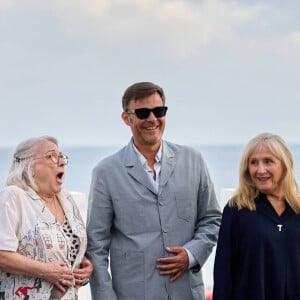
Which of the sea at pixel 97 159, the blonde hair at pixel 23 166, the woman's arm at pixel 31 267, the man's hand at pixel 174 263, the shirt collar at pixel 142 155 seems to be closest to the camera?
the woman's arm at pixel 31 267

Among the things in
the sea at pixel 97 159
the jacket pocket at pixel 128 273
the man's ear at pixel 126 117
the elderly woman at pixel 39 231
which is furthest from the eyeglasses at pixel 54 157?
the sea at pixel 97 159

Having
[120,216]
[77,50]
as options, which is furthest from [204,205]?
[77,50]

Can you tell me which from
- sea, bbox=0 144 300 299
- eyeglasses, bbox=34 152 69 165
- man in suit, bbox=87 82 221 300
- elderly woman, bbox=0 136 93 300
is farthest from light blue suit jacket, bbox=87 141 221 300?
sea, bbox=0 144 300 299

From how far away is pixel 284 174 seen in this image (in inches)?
124

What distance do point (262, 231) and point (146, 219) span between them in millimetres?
508

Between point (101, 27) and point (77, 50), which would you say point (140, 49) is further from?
point (77, 50)

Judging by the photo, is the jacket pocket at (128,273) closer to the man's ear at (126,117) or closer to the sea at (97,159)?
the man's ear at (126,117)

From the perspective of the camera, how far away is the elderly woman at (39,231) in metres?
2.97

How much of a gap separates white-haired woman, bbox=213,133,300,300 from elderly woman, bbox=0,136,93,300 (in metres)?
0.59

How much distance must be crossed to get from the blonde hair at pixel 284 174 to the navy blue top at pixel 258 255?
0.11 ft

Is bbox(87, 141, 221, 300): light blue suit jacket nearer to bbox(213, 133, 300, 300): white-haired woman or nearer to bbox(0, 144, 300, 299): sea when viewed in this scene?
bbox(213, 133, 300, 300): white-haired woman

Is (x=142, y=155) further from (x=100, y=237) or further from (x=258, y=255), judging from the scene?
(x=258, y=255)

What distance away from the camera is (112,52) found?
3111cm

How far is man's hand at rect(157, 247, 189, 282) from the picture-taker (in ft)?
10.7
